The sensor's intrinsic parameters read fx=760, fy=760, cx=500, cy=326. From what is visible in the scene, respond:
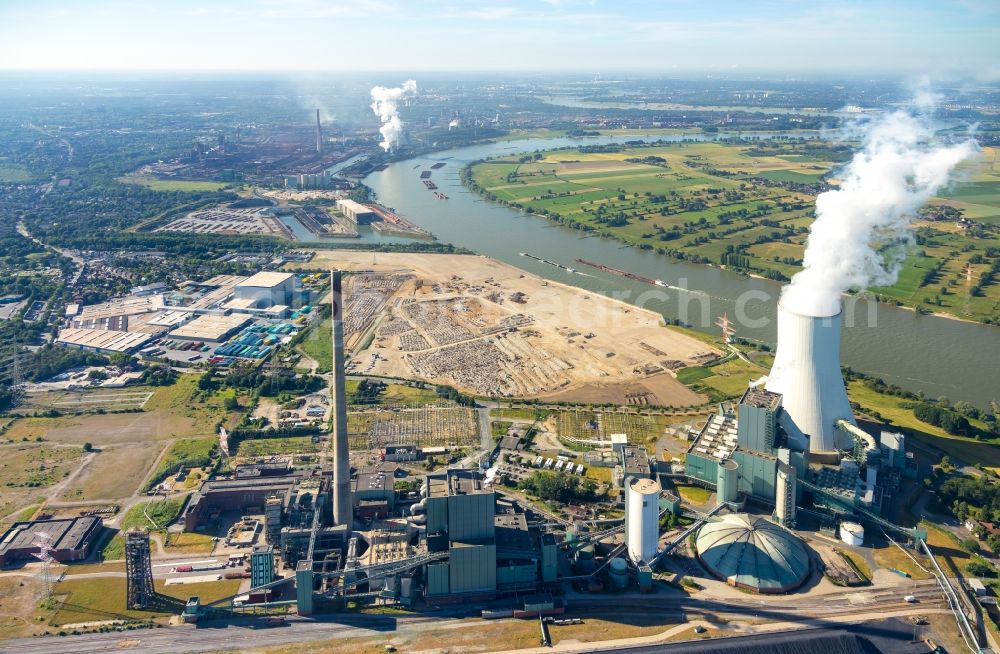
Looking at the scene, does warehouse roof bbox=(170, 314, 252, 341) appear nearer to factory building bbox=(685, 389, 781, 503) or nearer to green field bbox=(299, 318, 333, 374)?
green field bbox=(299, 318, 333, 374)

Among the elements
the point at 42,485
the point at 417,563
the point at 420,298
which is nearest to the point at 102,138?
the point at 420,298

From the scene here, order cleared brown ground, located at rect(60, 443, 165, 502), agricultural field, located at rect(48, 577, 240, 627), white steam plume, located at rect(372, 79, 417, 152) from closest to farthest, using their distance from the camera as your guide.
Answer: agricultural field, located at rect(48, 577, 240, 627) → cleared brown ground, located at rect(60, 443, 165, 502) → white steam plume, located at rect(372, 79, 417, 152)

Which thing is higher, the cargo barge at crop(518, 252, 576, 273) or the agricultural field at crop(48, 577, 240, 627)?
the cargo barge at crop(518, 252, 576, 273)

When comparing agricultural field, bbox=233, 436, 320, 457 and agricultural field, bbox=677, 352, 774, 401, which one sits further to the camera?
agricultural field, bbox=677, 352, 774, 401

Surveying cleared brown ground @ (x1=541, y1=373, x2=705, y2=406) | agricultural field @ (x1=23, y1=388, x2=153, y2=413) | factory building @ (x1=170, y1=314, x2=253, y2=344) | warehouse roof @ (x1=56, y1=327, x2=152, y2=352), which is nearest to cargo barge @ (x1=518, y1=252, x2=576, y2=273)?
cleared brown ground @ (x1=541, y1=373, x2=705, y2=406)

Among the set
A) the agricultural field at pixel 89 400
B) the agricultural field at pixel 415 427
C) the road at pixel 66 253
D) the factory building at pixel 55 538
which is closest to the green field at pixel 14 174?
the road at pixel 66 253

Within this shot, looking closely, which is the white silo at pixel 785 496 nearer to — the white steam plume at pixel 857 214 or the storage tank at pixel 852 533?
the storage tank at pixel 852 533
